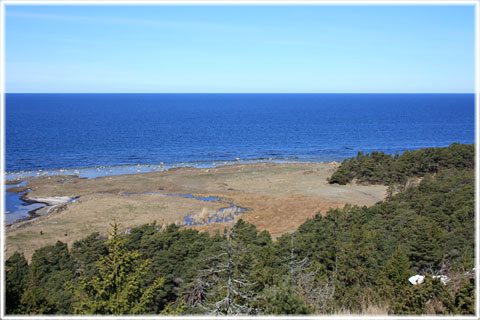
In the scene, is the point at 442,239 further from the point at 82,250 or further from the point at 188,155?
the point at 188,155

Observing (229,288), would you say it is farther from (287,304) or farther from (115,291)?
(115,291)

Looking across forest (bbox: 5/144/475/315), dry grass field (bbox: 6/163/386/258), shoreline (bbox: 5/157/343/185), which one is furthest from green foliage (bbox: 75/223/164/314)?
shoreline (bbox: 5/157/343/185)

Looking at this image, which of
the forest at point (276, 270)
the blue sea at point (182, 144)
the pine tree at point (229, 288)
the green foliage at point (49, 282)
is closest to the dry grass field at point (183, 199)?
the blue sea at point (182, 144)

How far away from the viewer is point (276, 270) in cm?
1400

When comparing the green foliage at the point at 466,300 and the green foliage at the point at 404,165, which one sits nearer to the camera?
the green foliage at the point at 466,300

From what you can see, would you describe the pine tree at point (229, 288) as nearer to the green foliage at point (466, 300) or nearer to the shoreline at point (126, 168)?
the green foliage at point (466, 300)

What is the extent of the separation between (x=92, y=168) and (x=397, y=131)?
73934mm

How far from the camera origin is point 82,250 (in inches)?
717

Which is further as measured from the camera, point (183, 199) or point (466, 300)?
point (183, 199)

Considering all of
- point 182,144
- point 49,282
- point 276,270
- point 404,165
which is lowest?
point 49,282

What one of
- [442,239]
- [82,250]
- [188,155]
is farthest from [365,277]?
[188,155]

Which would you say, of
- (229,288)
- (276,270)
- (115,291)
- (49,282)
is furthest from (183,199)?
(229,288)

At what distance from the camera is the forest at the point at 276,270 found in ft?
28.9

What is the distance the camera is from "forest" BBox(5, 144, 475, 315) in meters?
8.82
